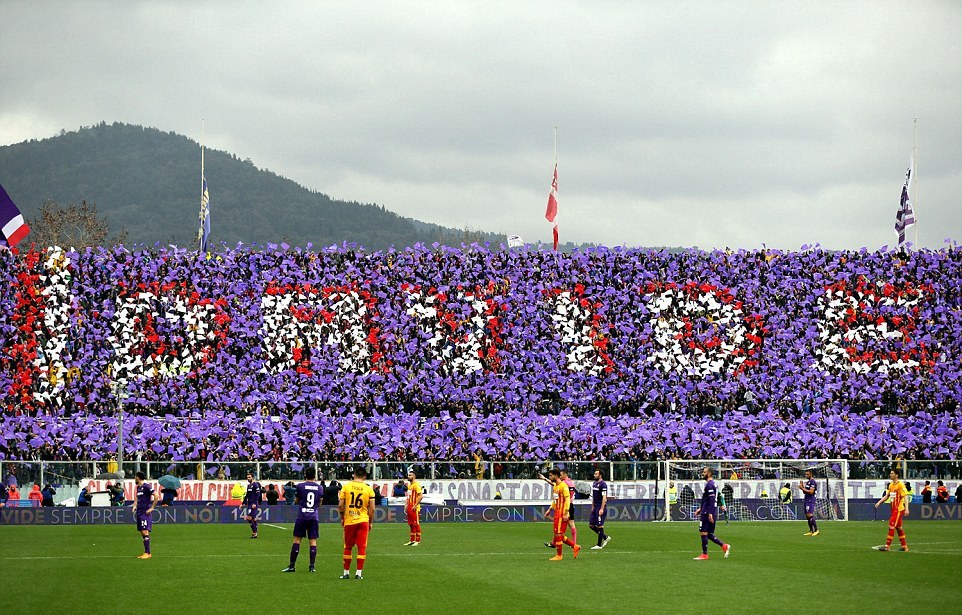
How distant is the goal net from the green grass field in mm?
8762

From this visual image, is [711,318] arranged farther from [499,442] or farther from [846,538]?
[846,538]

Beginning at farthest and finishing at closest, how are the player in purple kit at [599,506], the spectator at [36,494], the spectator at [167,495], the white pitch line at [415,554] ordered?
the spectator at [36,494]
the spectator at [167,495]
the player in purple kit at [599,506]
the white pitch line at [415,554]

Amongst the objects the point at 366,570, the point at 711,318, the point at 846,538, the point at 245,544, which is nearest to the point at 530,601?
the point at 366,570

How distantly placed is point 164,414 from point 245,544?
73.6 ft

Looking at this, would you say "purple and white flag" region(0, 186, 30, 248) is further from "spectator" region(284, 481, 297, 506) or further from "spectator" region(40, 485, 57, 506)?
"spectator" region(284, 481, 297, 506)

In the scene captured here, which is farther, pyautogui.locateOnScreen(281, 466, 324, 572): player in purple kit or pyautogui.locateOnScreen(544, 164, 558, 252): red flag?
pyautogui.locateOnScreen(544, 164, 558, 252): red flag

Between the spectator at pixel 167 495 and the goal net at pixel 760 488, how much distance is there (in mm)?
19248

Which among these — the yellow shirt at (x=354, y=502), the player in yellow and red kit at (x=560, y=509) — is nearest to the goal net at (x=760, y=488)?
the player in yellow and red kit at (x=560, y=509)

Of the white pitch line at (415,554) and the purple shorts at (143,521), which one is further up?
the purple shorts at (143,521)

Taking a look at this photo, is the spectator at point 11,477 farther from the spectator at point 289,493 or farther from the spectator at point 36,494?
the spectator at point 289,493

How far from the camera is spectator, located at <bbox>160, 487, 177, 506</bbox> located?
44.4 metres

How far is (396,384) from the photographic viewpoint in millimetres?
56375

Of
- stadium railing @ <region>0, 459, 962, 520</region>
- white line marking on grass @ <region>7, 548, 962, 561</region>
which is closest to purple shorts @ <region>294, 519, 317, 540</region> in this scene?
white line marking on grass @ <region>7, 548, 962, 561</region>

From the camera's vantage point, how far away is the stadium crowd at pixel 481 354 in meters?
52.9
